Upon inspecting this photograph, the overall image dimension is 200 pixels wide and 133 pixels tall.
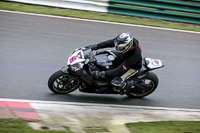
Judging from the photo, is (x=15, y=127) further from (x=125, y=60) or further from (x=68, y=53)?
(x=68, y=53)

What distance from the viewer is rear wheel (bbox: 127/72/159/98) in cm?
699

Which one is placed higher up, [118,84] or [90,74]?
[90,74]

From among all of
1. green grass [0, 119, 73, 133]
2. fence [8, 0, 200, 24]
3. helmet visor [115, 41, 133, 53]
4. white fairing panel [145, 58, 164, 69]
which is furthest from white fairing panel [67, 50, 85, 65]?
fence [8, 0, 200, 24]

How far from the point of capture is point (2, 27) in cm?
998

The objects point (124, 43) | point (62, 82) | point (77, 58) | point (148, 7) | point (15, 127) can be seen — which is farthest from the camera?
point (148, 7)

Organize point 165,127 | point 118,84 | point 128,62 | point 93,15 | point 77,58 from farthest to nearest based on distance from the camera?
point 93,15, point 118,84, point 77,58, point 128,62, point 165,127

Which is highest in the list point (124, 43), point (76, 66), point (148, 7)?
point (148, 7)

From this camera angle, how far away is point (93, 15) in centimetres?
1237

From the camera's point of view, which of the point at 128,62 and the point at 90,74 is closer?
the point at 128,62

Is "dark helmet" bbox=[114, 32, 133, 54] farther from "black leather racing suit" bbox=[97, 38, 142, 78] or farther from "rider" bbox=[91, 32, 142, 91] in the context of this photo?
"black leather racing suit" bbox=[97, 38, 142, 78]

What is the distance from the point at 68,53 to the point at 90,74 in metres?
2.77

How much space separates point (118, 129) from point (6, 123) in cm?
199

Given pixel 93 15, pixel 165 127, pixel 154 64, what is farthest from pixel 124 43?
pixel 93 15

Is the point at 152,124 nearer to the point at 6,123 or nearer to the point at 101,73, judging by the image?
the point at 101,73
